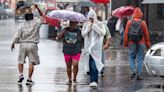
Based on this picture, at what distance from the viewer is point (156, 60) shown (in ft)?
44.3

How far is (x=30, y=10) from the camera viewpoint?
46.2 ft

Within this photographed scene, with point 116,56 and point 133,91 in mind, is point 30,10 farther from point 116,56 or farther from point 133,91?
point 116,56

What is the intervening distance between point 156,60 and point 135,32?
1.83 metres

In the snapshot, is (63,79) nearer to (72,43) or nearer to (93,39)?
(72,43)

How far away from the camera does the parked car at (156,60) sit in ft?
44.0

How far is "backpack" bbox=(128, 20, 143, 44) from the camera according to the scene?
598 inches

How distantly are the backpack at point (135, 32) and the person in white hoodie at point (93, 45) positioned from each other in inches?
62.0

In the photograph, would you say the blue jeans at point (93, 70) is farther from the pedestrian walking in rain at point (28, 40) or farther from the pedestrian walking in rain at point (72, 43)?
the pedestrian walking in rain at point (28, 40)

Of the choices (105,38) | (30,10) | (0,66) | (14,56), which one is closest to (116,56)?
(14,56)

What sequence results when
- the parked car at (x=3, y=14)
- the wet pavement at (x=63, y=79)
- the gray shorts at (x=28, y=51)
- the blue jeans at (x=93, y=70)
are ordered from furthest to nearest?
1. the parked car at (x=3, y=14)
2. the gray shorts at (x=28, y=51)
3. the blue jeans at (x=93, y=70)
4. the wet pavement at (x=63, y=79)

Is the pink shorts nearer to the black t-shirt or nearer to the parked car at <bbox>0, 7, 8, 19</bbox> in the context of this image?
the black t-shirt

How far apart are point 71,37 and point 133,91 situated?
76.9 inches

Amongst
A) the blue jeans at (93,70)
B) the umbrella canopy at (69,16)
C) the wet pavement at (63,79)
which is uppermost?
the umbrella canopy at (69,16)

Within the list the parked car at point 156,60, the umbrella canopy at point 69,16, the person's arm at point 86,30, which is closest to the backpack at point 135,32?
the parked car at point 156,60
